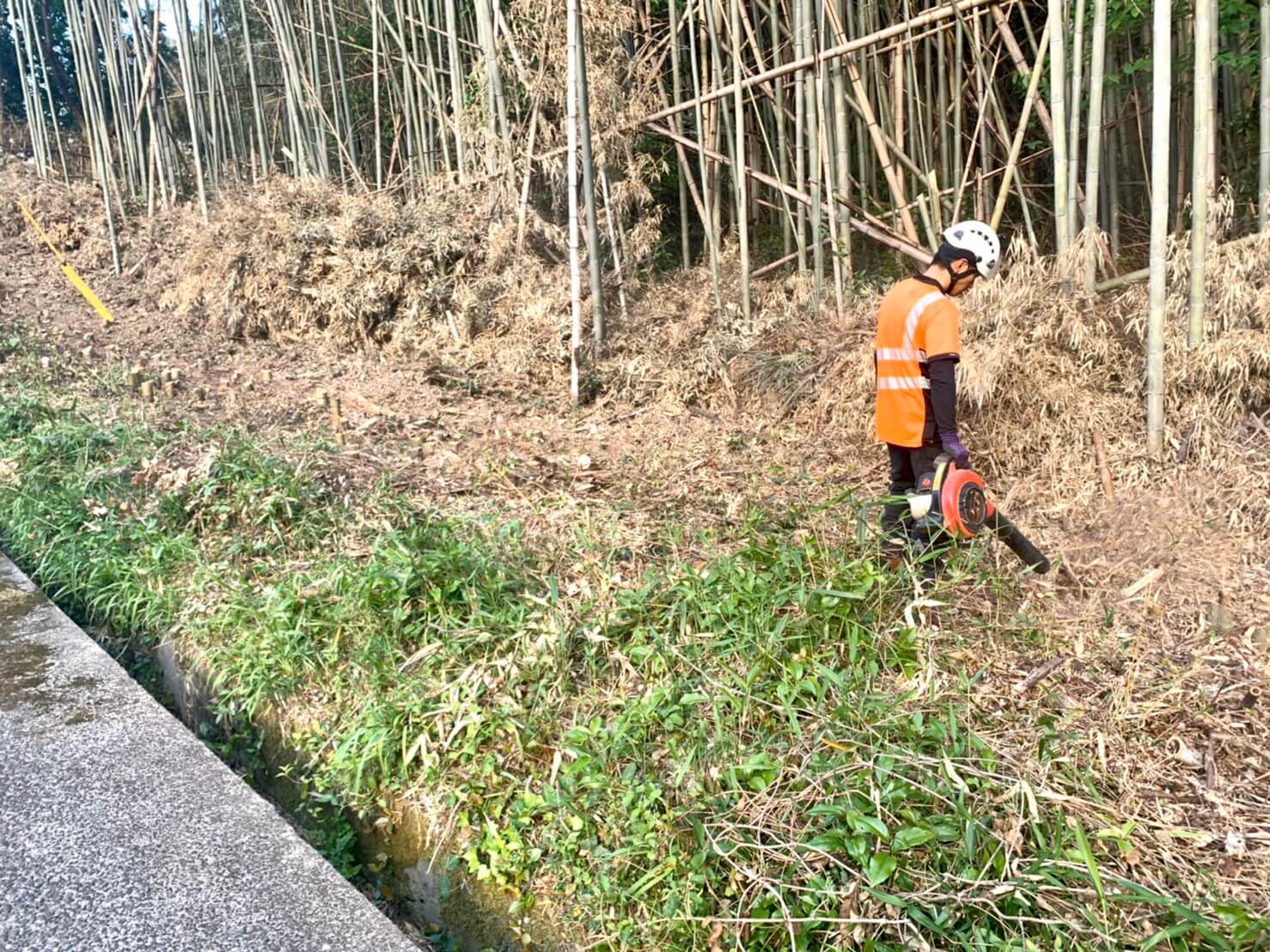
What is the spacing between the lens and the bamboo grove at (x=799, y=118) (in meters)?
4.59

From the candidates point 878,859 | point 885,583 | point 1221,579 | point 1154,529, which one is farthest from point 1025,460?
point 878,859

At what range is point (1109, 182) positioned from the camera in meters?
6.21

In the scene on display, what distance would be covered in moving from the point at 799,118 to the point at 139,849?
212 inches

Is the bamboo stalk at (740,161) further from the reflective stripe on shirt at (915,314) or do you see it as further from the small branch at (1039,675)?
the small branch at (1039,675)

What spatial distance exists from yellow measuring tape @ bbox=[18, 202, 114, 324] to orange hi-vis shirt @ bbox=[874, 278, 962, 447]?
799 centimetres

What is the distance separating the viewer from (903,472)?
3.53 meters

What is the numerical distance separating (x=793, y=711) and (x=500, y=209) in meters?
5.79

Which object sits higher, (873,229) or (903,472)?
(873,229)

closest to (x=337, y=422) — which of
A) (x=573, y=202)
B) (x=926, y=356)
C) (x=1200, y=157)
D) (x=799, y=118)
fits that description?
(x=573, y=202)

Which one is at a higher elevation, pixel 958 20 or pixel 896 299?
pixel 958 20

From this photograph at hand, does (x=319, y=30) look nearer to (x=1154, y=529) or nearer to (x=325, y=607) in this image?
(x=325, y=607)

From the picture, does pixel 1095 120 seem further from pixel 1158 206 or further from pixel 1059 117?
pixel 1158 206

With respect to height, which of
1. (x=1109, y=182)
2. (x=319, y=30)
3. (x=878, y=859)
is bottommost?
(x=878, y=859)

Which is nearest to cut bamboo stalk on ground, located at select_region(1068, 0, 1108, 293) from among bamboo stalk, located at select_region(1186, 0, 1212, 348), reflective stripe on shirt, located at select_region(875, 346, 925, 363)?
bamboo stalk, located at select_region(1186, 0, 1212, 348)
